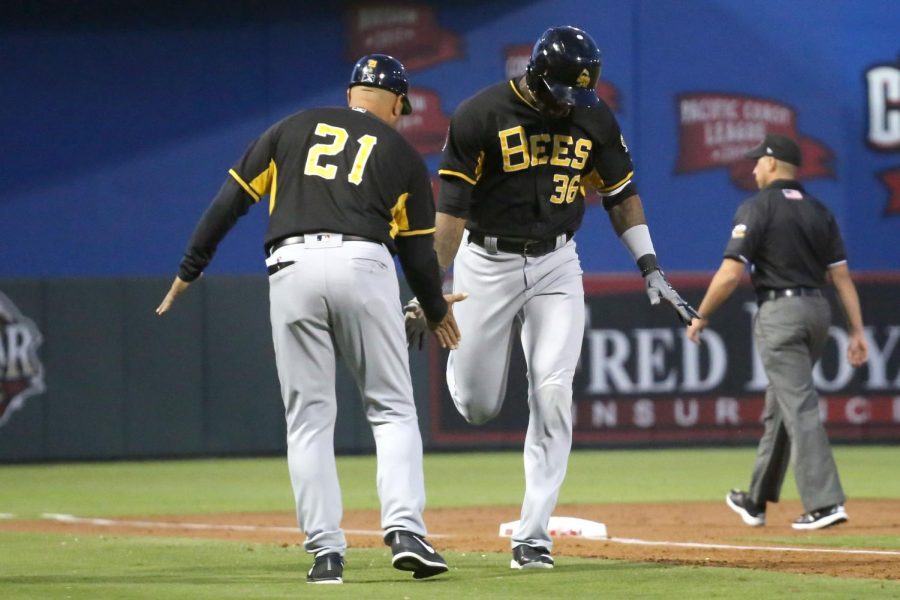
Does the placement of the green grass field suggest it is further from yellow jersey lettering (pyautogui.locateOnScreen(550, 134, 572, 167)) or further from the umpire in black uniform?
yellow jersey lettering (pyautogui.locateOnScreen(550, 134, 572, 167))

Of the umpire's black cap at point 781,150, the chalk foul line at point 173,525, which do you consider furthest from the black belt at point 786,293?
the chalk foul line at point 173,525

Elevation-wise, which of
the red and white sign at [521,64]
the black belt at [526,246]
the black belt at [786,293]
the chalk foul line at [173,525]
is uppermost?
the red and white sign at [521,64]

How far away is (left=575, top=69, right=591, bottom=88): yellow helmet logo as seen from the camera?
6.05 m

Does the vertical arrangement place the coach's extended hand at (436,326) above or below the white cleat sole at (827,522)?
above

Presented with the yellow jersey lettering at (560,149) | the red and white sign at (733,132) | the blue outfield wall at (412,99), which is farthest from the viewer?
the red and white sign at (733,132)

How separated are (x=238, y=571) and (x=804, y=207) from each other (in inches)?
157

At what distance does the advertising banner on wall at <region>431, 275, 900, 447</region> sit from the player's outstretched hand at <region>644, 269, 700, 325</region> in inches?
342

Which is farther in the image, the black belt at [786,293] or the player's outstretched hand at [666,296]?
the black belt at [786,293]

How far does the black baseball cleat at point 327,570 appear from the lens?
5523 mm

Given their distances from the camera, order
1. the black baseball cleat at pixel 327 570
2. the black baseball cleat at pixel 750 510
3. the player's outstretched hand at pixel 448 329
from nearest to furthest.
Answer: the black baseball cleat at pixel 327 570, the player's outstretched hand at pixel 448 329, the black baseball cleat at pixel 750 510

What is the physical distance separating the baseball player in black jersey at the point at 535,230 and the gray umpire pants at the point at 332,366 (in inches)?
16.6

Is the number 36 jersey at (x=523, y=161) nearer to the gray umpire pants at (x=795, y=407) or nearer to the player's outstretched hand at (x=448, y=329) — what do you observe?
the player's outstretched hand at (x=448, y=329)

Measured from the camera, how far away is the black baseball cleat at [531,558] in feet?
Result: 19.8

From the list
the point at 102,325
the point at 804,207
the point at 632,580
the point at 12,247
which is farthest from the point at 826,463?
the point at 12,247
